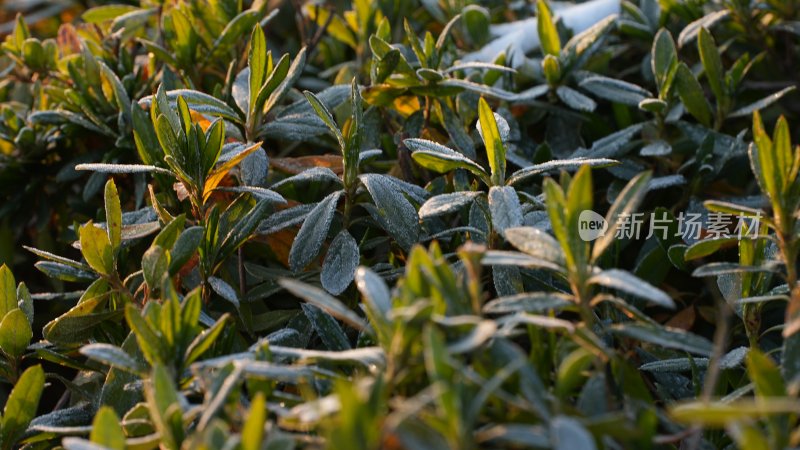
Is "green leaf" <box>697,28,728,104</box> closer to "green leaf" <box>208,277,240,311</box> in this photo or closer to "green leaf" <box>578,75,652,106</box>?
"green leaf" <box>578,75,652,106</box>

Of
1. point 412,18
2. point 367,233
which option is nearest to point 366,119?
point 367,233

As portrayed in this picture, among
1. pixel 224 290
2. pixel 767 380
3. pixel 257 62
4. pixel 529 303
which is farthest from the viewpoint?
pixel 257 62

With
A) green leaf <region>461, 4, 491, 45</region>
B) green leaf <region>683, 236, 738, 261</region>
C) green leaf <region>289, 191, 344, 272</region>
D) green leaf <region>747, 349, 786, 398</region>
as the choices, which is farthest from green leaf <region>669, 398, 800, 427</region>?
green leaf <region>461, 4, 491, 45</region>

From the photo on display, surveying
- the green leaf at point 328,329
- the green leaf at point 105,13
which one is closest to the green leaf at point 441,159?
the green leaf at point 328,329

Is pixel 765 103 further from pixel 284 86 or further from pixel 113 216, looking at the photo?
pixel 113 216

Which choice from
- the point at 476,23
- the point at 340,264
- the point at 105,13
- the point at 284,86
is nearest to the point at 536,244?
the point at 340,264
